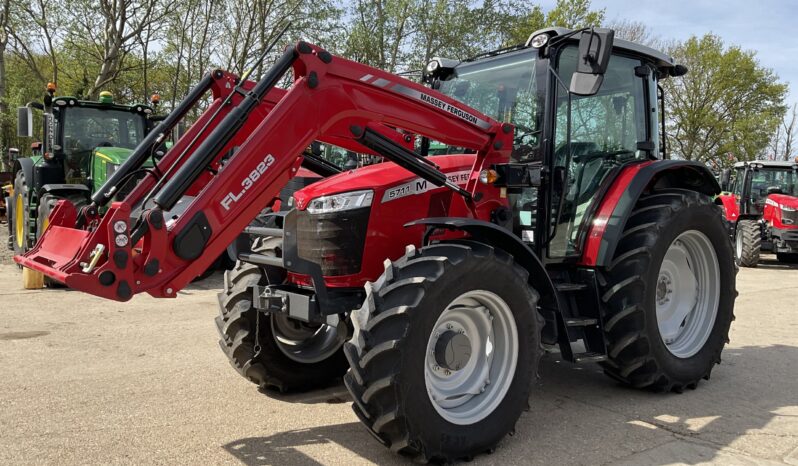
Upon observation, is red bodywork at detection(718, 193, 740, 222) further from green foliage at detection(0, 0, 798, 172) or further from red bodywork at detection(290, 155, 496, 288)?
red bodywork at detection(290, 155, 496, 288)

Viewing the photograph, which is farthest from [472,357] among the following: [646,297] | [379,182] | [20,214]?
[20,214]

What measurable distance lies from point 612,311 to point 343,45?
19.9 m

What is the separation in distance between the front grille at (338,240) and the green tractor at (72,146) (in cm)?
711

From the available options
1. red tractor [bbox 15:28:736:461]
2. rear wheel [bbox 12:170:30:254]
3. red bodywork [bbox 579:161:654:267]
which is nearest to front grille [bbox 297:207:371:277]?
red tractor [bbox 15:28:736:461]

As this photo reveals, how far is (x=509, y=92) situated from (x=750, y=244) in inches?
474

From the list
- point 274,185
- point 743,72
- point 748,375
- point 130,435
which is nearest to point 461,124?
point 274,185

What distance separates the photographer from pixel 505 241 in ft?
11.7

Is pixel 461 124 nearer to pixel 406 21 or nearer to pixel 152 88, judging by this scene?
pixel 406 21

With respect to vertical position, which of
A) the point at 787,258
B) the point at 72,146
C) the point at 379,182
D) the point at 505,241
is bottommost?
the point at 787,258

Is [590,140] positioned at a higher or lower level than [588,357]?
higher

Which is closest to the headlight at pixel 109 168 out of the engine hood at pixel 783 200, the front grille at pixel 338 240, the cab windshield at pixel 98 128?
the cab windshield at pixel 98 128

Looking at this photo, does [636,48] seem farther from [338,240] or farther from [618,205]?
[338,240]

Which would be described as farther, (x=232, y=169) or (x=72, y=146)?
(x=72, y=146)

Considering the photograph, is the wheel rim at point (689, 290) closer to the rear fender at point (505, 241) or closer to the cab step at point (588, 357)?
the cab step at point (588, 357)
